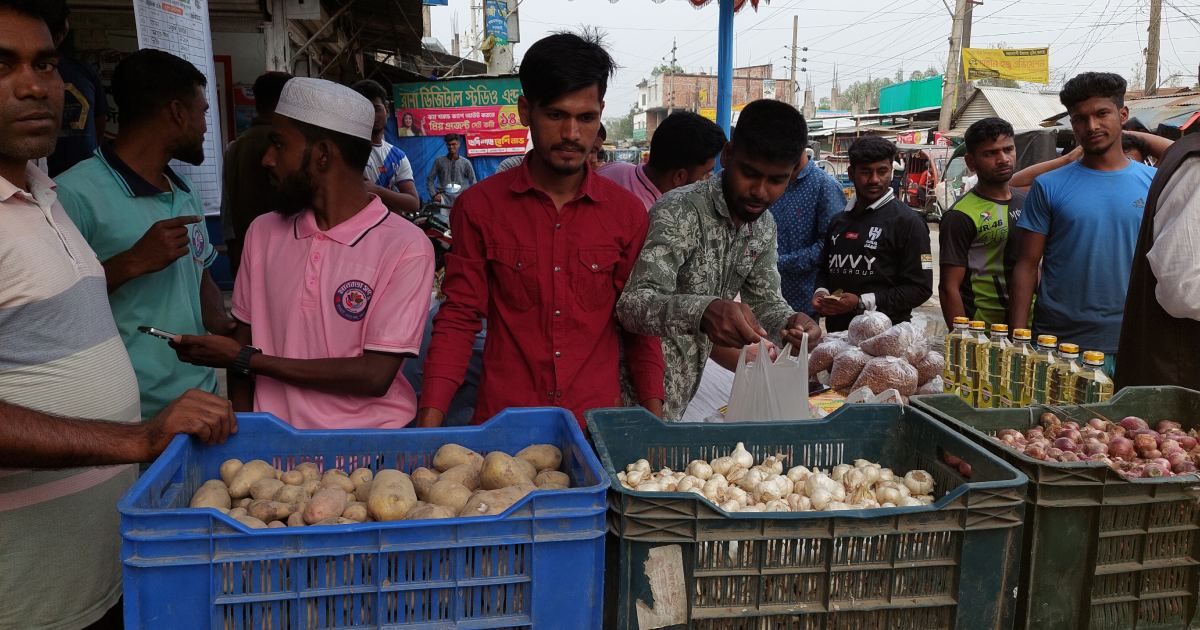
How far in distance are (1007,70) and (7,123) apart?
31.2 metres

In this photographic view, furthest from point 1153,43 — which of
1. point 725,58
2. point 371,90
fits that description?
point 371,90

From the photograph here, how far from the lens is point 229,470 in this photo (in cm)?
161

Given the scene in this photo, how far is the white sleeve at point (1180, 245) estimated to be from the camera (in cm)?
225

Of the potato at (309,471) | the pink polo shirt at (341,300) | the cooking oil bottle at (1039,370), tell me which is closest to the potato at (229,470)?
the potato at (309,471)

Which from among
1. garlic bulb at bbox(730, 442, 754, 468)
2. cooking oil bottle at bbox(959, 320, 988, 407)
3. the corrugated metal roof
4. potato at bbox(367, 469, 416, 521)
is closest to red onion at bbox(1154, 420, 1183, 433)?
cooking oil bottle at bbox(959, 320, 988, 407)

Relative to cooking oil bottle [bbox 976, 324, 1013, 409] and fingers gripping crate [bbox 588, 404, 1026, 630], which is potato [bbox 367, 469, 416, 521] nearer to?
fingers gripping crate [bbox 588, 404, 1026, 630]

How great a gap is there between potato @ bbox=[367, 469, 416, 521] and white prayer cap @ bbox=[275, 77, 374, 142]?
3.35 feet

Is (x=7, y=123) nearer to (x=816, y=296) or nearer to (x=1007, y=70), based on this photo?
(x=816, y=296)

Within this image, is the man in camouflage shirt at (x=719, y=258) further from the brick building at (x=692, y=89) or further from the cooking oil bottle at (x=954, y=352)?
the brick building at (x=692, y=89)

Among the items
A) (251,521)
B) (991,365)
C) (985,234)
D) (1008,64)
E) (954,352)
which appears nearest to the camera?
(251,521)

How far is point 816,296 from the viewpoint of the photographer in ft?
14.3

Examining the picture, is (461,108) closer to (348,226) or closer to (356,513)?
(348,226)

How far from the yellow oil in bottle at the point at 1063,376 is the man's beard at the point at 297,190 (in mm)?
2533

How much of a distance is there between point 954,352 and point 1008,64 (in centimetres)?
2896
